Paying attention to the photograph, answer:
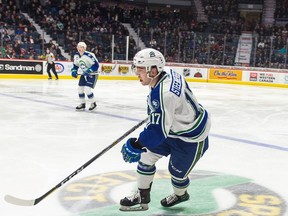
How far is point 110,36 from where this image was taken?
16.8m

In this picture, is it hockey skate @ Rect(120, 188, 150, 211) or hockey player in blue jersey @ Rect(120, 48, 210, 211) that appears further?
hockey skate @ Rect(120, 188, 150, 211)

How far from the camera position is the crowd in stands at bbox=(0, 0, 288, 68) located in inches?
605

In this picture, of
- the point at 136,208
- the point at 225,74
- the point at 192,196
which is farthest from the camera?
the point at 225,74

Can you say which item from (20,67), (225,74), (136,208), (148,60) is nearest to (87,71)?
(136,208)

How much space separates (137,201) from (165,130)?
2.19 feet

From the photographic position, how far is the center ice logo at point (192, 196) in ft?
9.07

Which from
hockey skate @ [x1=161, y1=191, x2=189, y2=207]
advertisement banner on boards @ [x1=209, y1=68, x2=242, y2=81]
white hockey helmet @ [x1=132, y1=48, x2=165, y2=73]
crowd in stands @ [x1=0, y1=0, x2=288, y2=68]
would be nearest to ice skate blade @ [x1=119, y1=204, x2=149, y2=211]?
hockey skate @ [x1=161, y1=191, x2=189, y2=207]

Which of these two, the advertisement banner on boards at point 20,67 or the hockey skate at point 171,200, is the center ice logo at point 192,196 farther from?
the advertisement banner on boards at point 20,67

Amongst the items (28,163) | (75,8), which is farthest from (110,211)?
(75,8)

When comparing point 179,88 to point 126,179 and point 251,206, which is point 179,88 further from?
point 126,179

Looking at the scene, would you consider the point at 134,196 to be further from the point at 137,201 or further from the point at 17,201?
the point at 17,201

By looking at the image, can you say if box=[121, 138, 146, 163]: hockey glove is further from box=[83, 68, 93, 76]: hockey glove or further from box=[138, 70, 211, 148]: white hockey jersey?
box=[83, 68, 93, 76]: hockey glove

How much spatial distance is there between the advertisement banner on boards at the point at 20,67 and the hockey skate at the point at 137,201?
42.3 feet

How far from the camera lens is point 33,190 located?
10.2 ft
